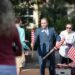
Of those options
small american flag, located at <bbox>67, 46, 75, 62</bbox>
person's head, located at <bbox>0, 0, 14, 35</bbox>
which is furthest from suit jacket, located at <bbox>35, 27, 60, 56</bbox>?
person's head, located at <bbox>0, 0, 14, 35</bbox>

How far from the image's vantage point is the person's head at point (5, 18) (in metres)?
6.18

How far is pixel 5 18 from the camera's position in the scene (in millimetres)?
6195

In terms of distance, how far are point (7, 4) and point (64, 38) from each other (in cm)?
857

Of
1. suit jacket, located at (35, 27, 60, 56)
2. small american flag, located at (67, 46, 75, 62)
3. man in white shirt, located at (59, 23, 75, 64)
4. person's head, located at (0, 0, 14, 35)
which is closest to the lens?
person's head, located at (0, 0, 14, 35)

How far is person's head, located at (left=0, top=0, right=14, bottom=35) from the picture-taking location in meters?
6.18

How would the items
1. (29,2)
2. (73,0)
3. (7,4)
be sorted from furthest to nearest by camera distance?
(29,2), (73,0), (7,4)

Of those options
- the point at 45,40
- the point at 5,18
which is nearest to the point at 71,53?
the point at 45,40

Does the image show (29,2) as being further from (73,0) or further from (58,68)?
(73,0)

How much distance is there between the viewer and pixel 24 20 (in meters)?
26.1

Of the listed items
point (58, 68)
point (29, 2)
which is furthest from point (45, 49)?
point (29, 2)

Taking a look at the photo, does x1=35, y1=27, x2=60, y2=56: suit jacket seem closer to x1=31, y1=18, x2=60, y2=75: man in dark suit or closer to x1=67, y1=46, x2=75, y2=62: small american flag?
x1=31, y1=18, x2=60, y2=75: man in dark suit

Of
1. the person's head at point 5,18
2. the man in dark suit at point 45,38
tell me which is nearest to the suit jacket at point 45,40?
the man in dark suit at point 45,38

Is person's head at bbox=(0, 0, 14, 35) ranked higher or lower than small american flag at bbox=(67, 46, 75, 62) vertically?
lower

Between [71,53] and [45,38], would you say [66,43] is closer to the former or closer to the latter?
[71,53]
